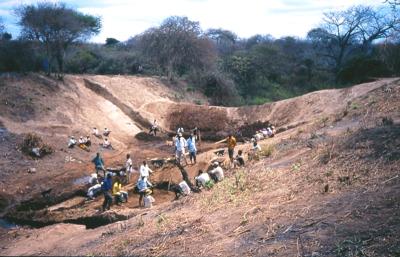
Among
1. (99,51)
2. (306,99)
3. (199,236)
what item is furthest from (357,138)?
(99,51)

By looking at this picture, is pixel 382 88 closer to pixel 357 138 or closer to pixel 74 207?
pixel 357 138

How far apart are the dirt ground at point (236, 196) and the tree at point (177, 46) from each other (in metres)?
11.7

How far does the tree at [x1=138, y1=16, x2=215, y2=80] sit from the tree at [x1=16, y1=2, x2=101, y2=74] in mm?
7456

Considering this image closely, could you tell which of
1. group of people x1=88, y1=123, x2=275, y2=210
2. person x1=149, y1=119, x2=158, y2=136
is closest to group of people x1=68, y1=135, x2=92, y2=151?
group of people x1=88, y1=123, x2=275, y2=210

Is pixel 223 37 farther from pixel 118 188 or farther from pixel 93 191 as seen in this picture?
pixel 118 188

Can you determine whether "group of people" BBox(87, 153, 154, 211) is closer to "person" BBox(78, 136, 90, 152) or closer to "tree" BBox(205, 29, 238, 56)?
"person" BBox(78, 136, 90, 152)

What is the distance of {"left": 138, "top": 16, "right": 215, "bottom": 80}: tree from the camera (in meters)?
35.1

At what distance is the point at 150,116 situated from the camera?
2898cm

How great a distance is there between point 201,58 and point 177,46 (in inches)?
83.1

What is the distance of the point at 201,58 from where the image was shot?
3594 cm

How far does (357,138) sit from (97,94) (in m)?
21.2

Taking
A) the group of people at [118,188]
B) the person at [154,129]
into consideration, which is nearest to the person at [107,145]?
the person at [154,129]

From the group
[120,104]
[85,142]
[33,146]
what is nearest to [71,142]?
[85,142]

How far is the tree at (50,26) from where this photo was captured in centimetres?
2705
